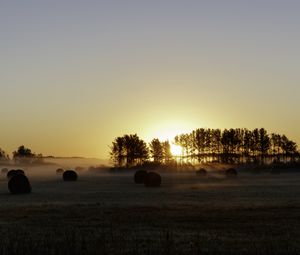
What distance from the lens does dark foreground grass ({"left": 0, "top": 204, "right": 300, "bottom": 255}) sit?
627 inches

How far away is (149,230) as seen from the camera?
20547 mm

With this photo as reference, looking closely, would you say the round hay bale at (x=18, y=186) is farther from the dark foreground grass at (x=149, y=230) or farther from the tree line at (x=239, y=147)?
the tree line at (x=239, y=147)

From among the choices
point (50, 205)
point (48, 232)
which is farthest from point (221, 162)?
point (48, 232)

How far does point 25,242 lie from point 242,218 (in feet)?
33.3

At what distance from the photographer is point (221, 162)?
184 m

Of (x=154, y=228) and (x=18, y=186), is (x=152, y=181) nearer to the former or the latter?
(x=18, y=186)

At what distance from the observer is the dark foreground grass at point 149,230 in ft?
52.2

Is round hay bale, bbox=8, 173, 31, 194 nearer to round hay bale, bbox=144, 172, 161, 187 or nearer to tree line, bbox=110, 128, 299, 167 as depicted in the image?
round hay bale, bbox=144, 172, 161, 187

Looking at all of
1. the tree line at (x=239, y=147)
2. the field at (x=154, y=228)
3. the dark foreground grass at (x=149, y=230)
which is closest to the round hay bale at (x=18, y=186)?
the field at (x=154, y=228)

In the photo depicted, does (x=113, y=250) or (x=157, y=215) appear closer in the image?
(x=113, y=250)

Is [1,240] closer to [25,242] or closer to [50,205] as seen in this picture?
[25,242]

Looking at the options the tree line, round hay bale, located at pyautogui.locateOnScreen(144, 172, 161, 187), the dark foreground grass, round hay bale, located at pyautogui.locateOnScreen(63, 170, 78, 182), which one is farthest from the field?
the tree line

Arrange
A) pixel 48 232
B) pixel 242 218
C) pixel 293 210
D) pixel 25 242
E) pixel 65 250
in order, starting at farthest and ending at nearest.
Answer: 1. pixel 293 210
2. pixel 242 218
3. pixel 48 232
4. pixel 25 242
5. pixel 65 250

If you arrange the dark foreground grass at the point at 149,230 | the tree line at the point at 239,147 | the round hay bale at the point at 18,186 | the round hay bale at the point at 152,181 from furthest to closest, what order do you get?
the tree line at the point at 239,147 < the round hay bale at the point at 152,181 < the round hay bale at the point at 18,186 < the dark foreground grass at the point at 149,230
